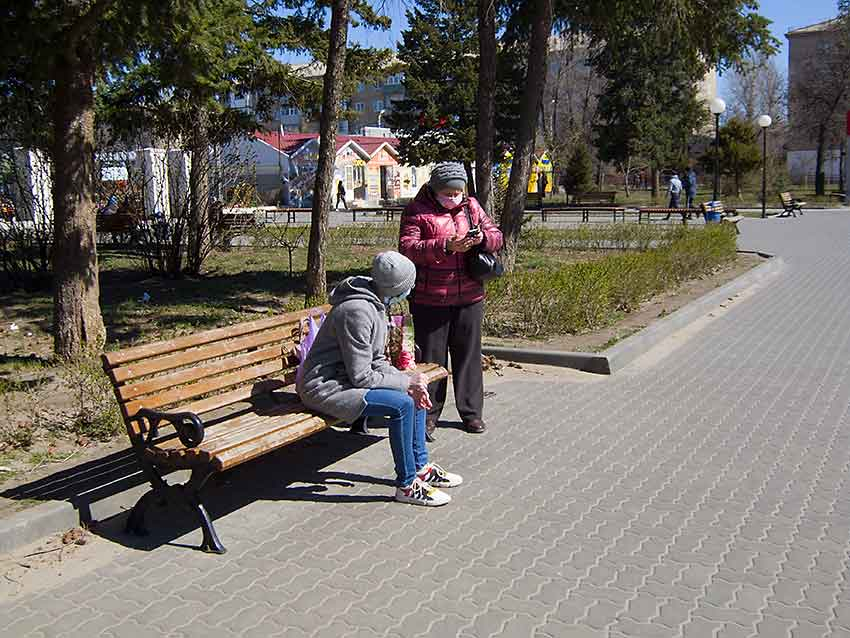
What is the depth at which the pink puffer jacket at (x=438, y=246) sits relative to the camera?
577 cm

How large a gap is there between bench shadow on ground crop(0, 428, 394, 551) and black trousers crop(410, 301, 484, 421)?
2.43ft

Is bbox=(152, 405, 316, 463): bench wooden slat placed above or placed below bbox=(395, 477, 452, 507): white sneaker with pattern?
above

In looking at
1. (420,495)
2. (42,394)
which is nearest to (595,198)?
(42,394)

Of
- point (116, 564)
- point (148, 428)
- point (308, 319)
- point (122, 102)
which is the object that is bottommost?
point (116, 564)

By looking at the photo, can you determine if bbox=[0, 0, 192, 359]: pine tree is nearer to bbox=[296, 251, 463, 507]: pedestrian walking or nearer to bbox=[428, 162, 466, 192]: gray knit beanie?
bbox=[428, 162, 466, 192]: gray knit beanie

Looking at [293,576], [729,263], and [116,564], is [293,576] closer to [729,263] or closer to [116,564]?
[116,564]

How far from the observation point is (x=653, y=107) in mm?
46250

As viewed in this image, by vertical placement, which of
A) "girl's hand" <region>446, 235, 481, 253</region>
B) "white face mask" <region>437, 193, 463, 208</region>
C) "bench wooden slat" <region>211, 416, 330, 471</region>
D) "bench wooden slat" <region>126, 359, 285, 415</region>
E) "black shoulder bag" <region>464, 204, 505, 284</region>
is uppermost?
"white face mask" <region>437, 193, 463, 208</region>

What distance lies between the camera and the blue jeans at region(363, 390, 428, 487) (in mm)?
4758

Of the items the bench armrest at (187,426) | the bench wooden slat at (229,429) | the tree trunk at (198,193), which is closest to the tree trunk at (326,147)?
the bench wooden slat at (229,429)

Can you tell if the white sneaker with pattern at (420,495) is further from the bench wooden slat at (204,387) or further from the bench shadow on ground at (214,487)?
the bench wooden slat at (204,387)

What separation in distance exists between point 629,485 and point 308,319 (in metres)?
2.11

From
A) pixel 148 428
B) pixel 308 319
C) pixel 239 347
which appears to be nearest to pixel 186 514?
pixel 148 428

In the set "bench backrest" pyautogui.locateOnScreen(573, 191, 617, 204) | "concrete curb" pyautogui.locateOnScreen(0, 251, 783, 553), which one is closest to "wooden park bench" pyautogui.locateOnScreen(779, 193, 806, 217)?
"bench backrest" pyautogui.locateOnScreen(573, 191, 617, 204)
